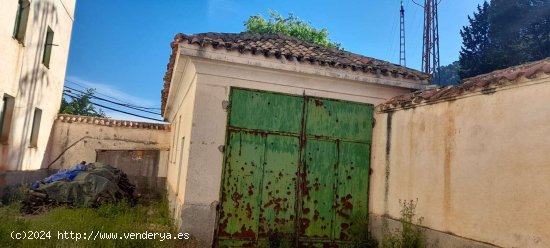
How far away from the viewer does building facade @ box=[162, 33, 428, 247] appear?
6.20 meters

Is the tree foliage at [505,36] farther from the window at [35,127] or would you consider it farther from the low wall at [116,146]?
the window at [35,127]

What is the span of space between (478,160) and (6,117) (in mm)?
11518

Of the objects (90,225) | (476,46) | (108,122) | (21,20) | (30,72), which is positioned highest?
(476,46)

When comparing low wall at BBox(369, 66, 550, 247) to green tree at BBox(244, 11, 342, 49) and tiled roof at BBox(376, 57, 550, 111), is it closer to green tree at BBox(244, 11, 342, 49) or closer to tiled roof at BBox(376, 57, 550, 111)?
tiled roof at BBox(376, 57, 550, 111)

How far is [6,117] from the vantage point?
9992 millimetres

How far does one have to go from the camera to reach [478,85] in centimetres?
486

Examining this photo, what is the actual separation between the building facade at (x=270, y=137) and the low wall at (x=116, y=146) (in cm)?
783

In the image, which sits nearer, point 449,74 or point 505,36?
point 505,36

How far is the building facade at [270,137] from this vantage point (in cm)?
620

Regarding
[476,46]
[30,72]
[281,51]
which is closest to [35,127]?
[30,72]

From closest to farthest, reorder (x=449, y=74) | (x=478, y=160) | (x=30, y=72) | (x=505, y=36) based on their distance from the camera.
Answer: (x=478, y=160), (x=30, y=72), (x=505, y=36), (x=449, y=74)

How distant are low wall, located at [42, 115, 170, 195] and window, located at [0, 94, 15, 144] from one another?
3.91m

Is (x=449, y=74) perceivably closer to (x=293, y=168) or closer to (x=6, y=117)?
(x=293, y=168)

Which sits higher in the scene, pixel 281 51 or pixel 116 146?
pixel 281 51
